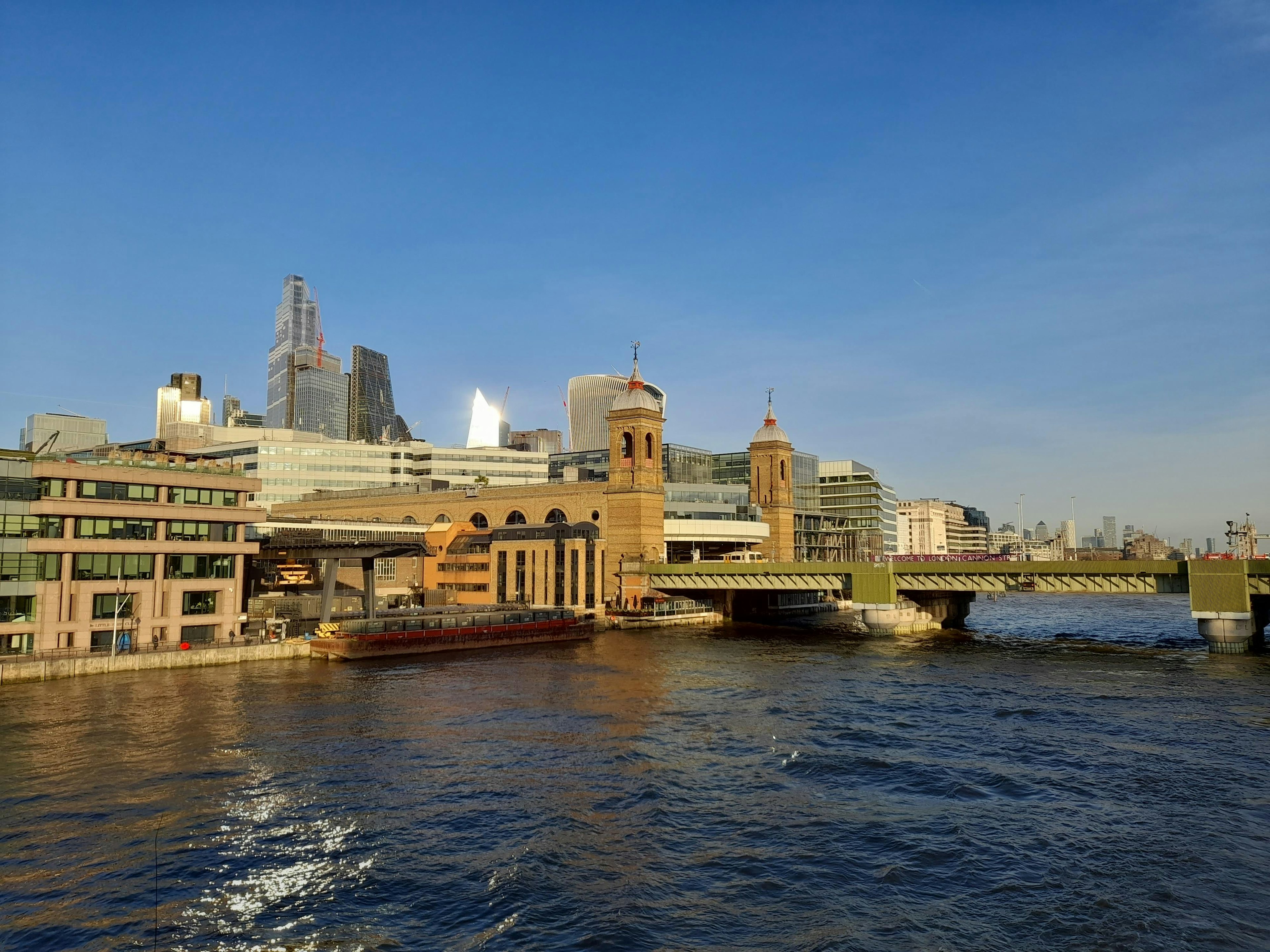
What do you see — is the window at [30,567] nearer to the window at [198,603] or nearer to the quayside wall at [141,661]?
the quayside wall at [141,661]

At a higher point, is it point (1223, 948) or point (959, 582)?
point (959, 582)

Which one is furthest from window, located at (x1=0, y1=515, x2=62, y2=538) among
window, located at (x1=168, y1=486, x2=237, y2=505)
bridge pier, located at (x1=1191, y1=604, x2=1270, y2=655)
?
bridge pier, located at (x1=1191, y1=604, x2=1270, y2=655)

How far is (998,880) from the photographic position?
31.4 meters

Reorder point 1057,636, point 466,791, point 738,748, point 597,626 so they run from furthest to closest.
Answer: point 597,626 < point 1057,636 < point 738,748 < point 466,791

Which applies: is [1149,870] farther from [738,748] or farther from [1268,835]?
[738,748]

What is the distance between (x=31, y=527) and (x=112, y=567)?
725 cm

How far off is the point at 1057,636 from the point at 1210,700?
5559 cm

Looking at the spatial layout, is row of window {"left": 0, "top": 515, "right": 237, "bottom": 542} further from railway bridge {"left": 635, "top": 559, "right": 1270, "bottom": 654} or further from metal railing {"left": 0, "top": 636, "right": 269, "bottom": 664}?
railway bridge {"left": 635, "top": 559, "right": 1270, "bottom": 654}

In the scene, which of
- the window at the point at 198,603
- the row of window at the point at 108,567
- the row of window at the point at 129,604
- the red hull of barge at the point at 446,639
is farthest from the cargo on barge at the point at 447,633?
the row of window at the point at 108,567

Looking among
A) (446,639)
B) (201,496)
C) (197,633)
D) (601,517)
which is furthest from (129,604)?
(601,517)

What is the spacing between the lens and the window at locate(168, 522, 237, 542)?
84.6 metres

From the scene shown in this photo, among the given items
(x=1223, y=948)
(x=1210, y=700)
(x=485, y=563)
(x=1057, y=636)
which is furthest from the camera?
(x=485, y=563)

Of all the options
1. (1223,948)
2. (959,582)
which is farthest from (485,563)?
(1223,948)

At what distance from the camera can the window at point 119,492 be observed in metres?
78.6
